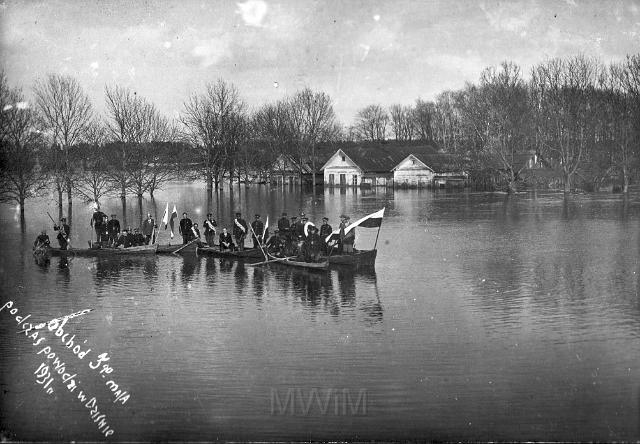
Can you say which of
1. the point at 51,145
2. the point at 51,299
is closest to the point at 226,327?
the point at 51,299

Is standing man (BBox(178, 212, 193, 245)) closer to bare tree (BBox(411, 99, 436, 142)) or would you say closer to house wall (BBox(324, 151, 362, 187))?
house wall (BBox(324, 151, 362, 187))

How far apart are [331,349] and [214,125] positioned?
72768 millimetres

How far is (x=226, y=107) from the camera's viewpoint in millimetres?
86062

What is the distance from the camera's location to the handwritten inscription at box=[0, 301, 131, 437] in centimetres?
1191

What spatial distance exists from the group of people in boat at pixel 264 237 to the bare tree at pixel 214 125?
5293cm

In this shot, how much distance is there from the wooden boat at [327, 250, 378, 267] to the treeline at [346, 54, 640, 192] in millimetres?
37789

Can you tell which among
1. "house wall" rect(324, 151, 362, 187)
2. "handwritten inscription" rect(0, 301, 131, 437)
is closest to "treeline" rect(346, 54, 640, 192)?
"house wall" rect(324, 151, 362, 187)

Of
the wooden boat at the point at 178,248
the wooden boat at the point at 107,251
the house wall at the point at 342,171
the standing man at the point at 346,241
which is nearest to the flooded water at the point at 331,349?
the wooden boat at the point at 107,251

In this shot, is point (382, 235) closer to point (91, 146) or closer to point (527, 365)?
point (527, 365)

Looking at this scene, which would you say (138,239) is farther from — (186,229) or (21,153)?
(21,153)

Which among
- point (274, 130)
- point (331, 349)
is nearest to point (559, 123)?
point (274, 130)

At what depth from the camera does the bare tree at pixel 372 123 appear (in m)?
139

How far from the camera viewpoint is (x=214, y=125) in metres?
84.3

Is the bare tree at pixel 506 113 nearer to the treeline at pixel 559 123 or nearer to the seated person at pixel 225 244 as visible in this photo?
the treeline at pixel 559 123
